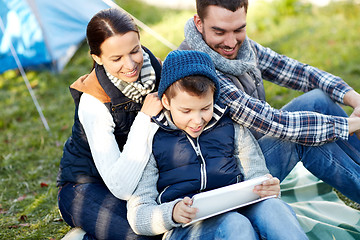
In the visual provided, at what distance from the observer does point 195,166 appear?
2.34m

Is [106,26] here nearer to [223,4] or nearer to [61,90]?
[223,4]

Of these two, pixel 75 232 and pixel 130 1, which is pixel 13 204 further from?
pixel 130 1

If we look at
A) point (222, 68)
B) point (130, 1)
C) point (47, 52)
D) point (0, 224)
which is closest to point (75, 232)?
point (0, 224)

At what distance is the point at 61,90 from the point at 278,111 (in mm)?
3811

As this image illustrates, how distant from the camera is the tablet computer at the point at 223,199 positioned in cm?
209

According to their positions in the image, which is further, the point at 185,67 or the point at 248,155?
the point at 248,155

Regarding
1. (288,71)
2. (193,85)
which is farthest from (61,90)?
(193,85)

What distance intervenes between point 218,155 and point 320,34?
14.3 ft

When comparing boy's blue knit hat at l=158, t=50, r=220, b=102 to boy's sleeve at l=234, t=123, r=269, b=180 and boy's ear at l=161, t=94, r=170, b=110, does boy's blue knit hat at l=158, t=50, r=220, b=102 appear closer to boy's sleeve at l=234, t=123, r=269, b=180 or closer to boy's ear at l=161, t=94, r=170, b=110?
boy's ear at l=161, t=94, r=170, b=110

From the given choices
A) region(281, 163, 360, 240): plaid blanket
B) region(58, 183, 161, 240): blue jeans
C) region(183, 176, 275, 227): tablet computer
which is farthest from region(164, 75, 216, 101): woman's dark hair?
region(281, 163, 360, 240): plaid blanket

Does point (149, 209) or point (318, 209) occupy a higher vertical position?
point (149, 209)

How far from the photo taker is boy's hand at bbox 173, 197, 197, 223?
2.06m

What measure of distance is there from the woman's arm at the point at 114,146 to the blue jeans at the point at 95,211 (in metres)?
0.22

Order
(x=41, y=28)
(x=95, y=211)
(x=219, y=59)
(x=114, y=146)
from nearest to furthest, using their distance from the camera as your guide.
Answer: (x=114, y=146)
(x=95, y=211)
(x=219, y=59)
(x=41, y=28)
